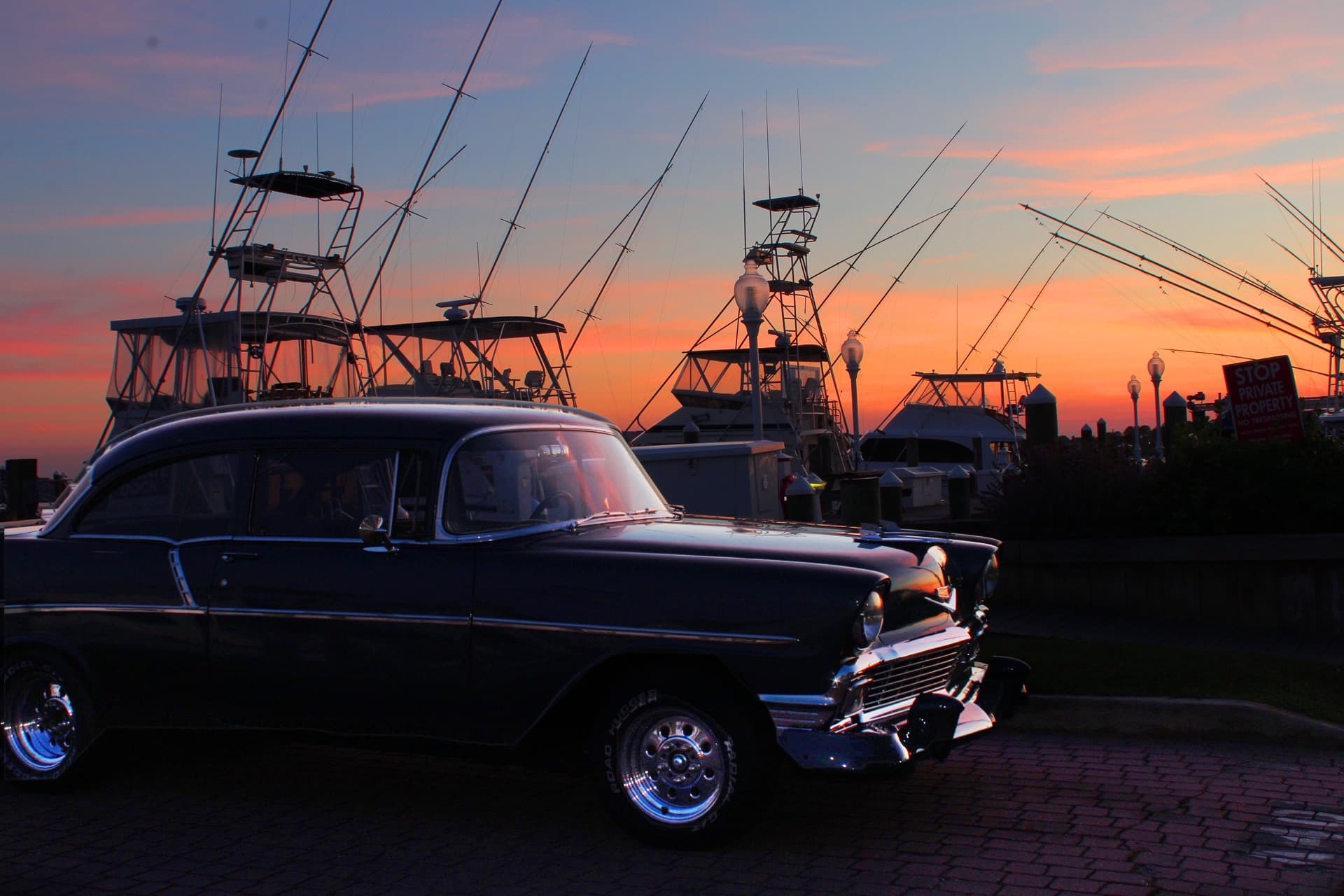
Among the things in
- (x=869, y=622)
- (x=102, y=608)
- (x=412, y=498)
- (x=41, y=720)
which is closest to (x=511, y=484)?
(x=412, y=498)

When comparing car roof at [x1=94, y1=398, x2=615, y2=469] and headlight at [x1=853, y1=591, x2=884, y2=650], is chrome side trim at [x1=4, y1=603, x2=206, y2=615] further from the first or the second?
headlight at [x1=853, y1=591, x2=884, y2=650]

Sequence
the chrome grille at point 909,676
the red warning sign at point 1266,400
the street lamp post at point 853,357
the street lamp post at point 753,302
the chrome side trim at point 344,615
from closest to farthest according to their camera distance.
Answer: the chrome grille at point 909,676 → the chrome side trim at point 344,615 → the red warning sign at point 1266,400 → the street lamp post at point 753,302 → the street lamp post at point 853,357

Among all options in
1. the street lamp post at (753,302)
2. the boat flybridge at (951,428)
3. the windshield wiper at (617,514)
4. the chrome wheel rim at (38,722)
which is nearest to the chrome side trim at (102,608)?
the chrome wheel rim at (38,722)

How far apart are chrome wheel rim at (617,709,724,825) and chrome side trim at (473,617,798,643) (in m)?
0.30

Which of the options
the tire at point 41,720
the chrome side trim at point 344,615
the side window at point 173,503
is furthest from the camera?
the tire at point 41,720

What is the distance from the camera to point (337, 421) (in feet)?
18.6

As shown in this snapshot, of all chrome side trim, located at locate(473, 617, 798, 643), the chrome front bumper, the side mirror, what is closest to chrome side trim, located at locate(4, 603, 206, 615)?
the side mirror

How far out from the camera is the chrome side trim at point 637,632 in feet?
15.4

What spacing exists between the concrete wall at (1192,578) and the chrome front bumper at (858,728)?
6.20 m

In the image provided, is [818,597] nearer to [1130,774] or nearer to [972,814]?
[972,814]

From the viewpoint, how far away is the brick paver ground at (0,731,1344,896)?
456cm

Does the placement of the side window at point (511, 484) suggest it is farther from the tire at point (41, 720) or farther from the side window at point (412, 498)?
the tire at point (41, 720)

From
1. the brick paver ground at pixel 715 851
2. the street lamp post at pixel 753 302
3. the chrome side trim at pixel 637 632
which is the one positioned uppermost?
the street lamp post at pixel 753 302

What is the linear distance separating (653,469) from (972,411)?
22212mm
